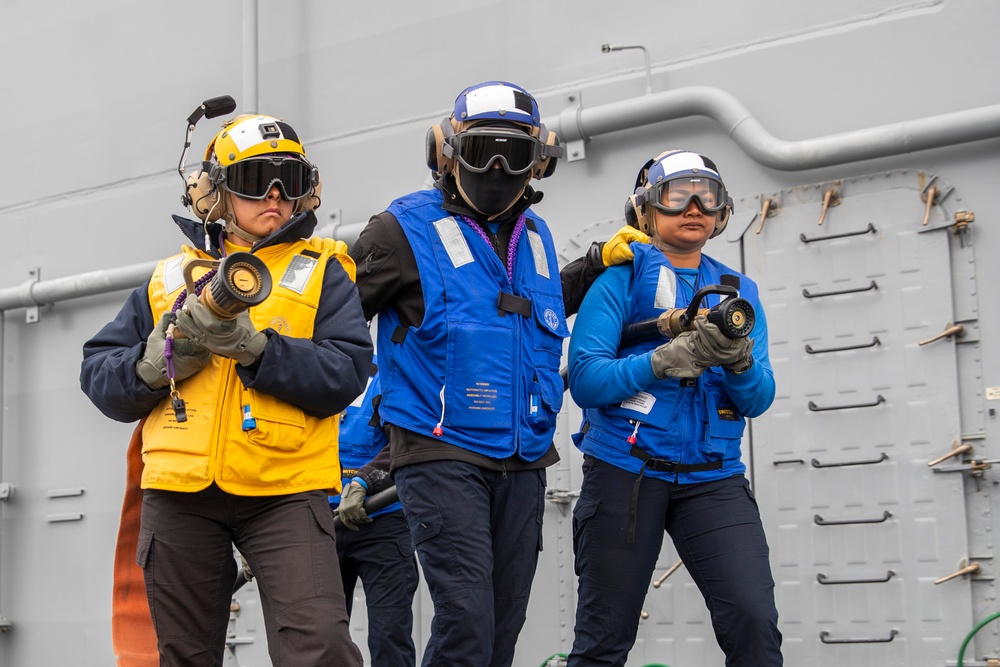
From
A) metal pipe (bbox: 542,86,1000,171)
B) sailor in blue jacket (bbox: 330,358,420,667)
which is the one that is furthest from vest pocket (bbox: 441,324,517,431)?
metal pipe (bbox: 542,86,1000,171)

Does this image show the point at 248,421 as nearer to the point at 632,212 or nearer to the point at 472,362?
the point at 472,362

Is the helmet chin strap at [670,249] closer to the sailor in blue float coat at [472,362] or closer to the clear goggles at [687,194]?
the clear goggles at [687,194]

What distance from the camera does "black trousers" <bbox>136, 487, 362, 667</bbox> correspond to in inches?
118

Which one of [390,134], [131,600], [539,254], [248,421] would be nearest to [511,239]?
[539,254]

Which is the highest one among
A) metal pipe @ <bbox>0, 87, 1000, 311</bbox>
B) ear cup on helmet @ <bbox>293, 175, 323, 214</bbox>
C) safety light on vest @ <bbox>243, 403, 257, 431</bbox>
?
metal pipe @ <bbox>0, 87, 1000, 311</bbox>

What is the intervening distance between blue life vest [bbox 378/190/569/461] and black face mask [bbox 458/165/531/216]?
9cm

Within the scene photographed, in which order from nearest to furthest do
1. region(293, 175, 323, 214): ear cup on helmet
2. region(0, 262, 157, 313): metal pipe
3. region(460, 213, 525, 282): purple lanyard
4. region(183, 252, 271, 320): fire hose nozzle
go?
region(183, 252, 271, 320): fire hose nozzle, region(293, 175, 323, 214): ear cup on helmet, region(460, 213, 525, 282): purple lanyard, region(0, 262, 157, 313): metal pipe

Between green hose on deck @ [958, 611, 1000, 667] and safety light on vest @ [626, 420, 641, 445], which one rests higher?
safety light on vest @ [626, 420, 641, 445]

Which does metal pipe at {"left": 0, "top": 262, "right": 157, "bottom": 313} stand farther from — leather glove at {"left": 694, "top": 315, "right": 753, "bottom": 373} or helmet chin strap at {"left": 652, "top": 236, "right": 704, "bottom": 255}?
leather glove at {"left": 694, "top": 315, "right": 753, "bottom": 373}

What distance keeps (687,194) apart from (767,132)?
1.35 meters

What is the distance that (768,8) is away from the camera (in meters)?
5.29

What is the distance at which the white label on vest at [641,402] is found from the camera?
3.71 meters

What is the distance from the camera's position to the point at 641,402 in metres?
3.71

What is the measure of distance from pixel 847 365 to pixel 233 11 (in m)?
4.11
